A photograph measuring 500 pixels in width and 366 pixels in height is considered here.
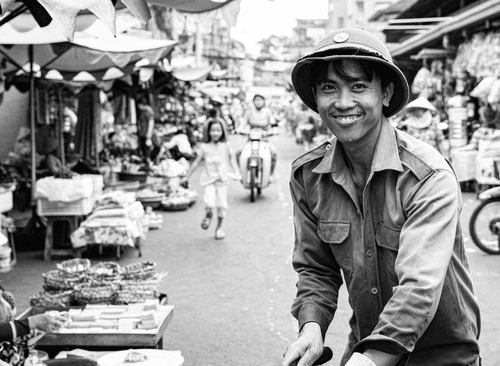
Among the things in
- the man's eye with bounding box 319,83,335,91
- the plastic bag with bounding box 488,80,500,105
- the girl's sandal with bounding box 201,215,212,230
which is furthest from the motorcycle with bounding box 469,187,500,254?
the man's eye with bounding box 319,83,335,91

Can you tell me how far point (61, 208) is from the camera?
388 inches

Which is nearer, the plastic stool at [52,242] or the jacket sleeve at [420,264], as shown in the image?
the jacket sleeve at [420,264]

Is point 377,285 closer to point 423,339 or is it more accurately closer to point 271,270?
point 423,339

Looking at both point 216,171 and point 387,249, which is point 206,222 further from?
point 387,249

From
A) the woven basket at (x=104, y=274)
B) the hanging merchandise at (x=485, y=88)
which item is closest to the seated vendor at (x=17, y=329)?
the woven basket at (x=104, y=274)

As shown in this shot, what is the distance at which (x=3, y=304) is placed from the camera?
5062 millimetres

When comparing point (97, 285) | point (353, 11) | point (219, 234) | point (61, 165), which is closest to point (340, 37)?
point (97, 285)

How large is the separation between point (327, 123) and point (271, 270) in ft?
21.6

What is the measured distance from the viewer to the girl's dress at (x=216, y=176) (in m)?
11.4

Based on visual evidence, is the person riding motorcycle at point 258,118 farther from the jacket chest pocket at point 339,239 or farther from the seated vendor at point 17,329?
the jacket chest pocket at point 339,239

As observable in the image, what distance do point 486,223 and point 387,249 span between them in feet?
26.3

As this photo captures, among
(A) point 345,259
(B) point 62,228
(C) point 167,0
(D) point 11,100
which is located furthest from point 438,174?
(D) point 11,100

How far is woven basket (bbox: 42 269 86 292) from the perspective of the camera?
20.3ft

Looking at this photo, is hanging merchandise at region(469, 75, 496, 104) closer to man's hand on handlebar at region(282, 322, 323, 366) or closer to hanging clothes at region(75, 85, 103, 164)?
hanging clothes at region(75, 85, 103, 164)
